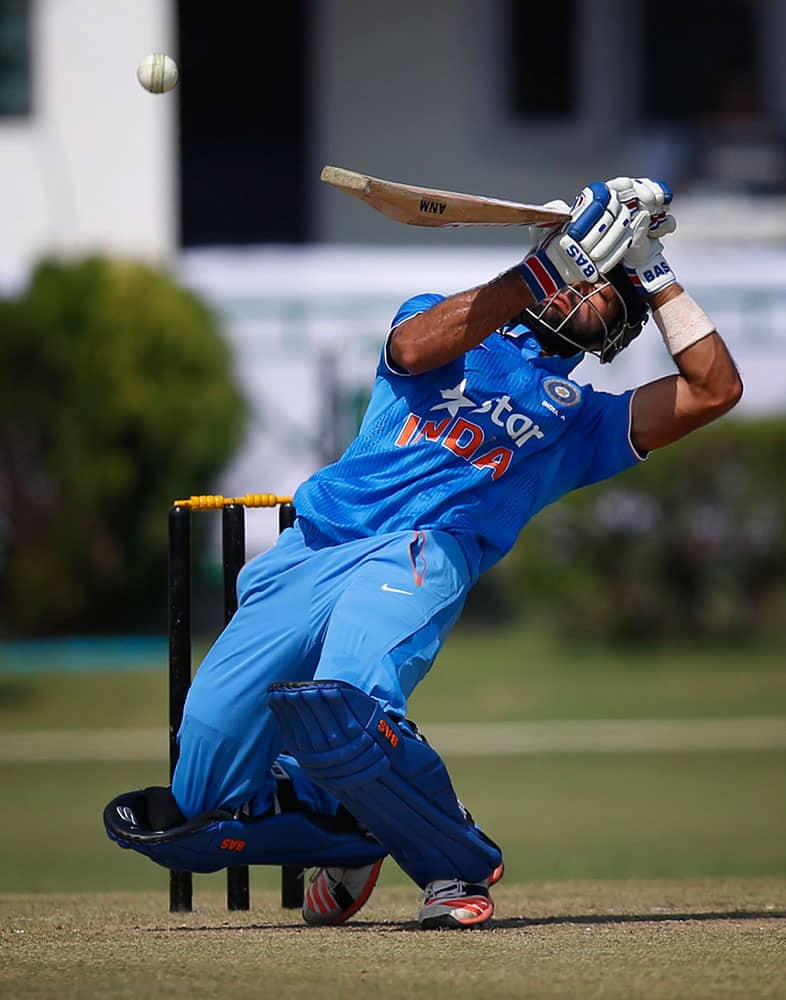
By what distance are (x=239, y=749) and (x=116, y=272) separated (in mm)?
9258

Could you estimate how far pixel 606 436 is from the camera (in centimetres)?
469

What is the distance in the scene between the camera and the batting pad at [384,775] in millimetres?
4160

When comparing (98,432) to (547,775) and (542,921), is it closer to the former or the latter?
(547,775)

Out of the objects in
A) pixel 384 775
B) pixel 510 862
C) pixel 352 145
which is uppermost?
pixel 352 145

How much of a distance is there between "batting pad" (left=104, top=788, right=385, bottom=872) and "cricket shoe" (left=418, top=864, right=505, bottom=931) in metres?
0.31

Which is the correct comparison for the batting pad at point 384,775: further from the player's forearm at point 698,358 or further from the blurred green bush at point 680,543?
the blurred green bush at point 680,543

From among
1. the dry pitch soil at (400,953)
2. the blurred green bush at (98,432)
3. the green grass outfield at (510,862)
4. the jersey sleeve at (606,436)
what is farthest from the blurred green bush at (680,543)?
the jersey sleeve at (606,436)

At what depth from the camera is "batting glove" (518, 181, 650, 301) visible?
172 inches

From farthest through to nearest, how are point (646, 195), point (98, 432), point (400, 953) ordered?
1. point (98, 432)
2. point (646, 195)
3. point (400, 953)

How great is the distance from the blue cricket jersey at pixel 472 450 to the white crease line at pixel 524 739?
224 inches

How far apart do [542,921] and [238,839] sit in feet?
2.74

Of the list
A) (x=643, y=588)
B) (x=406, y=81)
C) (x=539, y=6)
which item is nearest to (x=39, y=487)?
(x=643, y=588)

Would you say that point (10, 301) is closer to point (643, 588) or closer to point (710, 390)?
point (643, 588)

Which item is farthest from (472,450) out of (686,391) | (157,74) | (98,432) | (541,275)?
(98,432)
